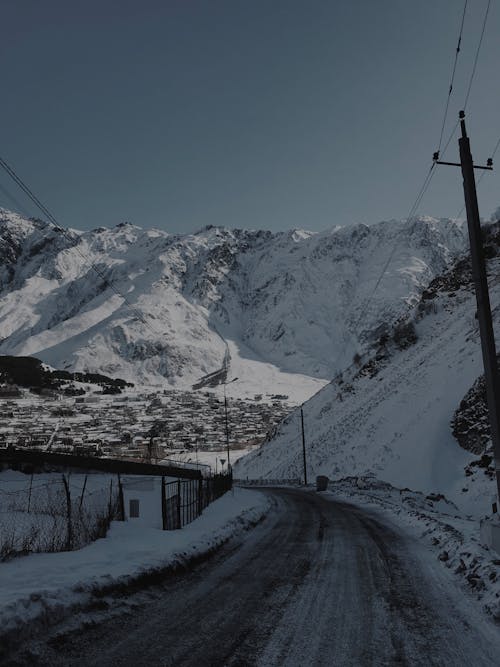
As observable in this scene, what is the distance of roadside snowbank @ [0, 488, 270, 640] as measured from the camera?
5.89 metres

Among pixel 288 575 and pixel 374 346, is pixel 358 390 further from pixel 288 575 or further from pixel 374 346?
pixel 288 575

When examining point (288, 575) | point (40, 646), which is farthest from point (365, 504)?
point (40, 646)

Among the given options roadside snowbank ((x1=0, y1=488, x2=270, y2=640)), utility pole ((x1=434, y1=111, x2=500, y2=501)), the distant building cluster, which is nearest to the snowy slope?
utility pole ((x1=434, y1=111, x2=500, y2=501))

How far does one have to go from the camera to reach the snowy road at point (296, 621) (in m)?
5.03

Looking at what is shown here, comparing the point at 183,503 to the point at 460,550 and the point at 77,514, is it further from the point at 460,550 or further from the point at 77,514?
the point at 460,550

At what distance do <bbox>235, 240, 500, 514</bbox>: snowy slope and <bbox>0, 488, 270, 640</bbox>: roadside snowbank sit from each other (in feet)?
67.0

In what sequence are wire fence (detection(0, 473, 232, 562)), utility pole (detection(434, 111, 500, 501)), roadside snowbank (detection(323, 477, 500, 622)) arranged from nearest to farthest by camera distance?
1. roadside snowbank (detection(323, 477, 500, 622))
2. utility pole (detection(434, 111, 500, 501))
3. wire fence (detection(0, 473, 232, 562))

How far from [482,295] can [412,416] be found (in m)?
33.9

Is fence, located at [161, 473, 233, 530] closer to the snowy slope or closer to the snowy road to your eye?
the snowy road

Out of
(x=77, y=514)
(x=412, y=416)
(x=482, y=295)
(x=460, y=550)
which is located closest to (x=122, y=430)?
(x=412, y=416)

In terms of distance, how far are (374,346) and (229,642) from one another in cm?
7364

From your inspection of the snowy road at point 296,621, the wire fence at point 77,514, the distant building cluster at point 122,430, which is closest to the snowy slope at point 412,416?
the wire fence at point 77,514

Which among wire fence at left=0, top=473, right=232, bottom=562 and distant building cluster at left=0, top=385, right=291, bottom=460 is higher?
distant building cluster at left=0, top=385, right=291, bottom=460

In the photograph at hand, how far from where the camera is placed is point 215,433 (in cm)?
18075
